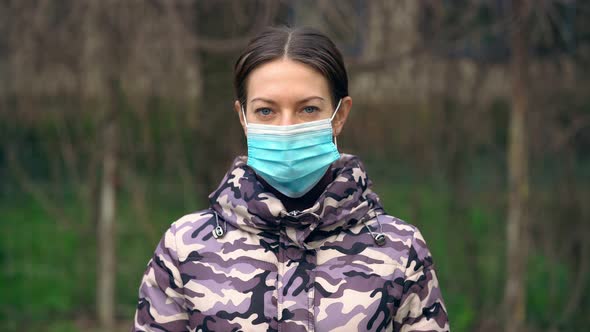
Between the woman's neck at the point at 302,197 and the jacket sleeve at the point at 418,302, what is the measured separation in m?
0.30

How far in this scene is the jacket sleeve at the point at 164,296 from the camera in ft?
6.84

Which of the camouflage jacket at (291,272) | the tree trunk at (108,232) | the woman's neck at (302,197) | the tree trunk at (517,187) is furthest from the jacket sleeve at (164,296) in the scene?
the tree trunk at (108,232)

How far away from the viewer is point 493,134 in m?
5.20

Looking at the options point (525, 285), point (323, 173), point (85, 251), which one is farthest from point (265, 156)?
point (85, 251)

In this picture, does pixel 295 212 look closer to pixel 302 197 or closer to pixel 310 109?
pixel 302 197

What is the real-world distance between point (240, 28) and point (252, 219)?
9.67 ft

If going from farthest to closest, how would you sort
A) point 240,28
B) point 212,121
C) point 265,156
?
1. point 212,121
2. point 240,28
3. point 265,156

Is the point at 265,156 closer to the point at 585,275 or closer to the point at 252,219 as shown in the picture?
the point at 252,219

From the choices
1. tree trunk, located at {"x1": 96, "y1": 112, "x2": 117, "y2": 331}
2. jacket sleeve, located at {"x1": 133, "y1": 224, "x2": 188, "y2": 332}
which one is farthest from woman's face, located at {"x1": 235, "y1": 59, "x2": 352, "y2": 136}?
tree trunk, located at {"x1": 96, "y1": 112, "x2": 117, "y2": 331}

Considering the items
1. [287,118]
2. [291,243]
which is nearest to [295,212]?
[291,243]

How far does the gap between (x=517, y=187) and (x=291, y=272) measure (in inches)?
116

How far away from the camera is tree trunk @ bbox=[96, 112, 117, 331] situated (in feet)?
18.0

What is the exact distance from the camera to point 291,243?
6.79ft

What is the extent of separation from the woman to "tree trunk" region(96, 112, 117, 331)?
3.45 m
